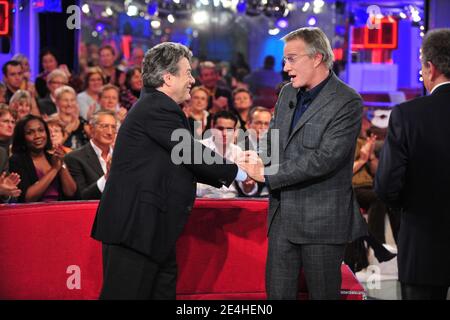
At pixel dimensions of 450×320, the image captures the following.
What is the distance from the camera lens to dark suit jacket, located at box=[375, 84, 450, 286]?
367 centimetres

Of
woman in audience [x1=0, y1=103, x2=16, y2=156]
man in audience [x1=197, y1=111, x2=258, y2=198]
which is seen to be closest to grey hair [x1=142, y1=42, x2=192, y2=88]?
man in audience [x1=197, y1=111, x2=258, y2=198]

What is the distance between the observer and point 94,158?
630cm

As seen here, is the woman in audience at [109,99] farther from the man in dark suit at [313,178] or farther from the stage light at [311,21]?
the stage light at [311,21]

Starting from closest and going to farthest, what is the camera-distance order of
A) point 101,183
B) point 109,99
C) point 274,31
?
point 101,183
point 109,99
point 274,31

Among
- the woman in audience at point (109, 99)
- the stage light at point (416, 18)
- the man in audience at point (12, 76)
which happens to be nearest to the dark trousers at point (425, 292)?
the woman in audience at point (109, 99)

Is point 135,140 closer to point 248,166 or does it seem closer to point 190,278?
point 248,166

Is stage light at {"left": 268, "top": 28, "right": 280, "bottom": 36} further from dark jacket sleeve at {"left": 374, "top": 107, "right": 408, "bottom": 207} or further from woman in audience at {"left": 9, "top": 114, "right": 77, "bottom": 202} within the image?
dark jacket sleeve at {"left": 374, "top": 107, "right": 408, "bottom": 207}

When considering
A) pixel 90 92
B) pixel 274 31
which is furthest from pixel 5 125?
pixel 274 31

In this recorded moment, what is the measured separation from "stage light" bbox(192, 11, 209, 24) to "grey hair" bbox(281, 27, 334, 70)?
21.3m

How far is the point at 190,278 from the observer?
4.80m

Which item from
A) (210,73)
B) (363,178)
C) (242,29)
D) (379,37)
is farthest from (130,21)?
(363,178)

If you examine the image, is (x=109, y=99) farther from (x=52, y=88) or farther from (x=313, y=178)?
(x=313, y=178)

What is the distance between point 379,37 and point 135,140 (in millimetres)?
10454

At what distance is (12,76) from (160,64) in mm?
5364
